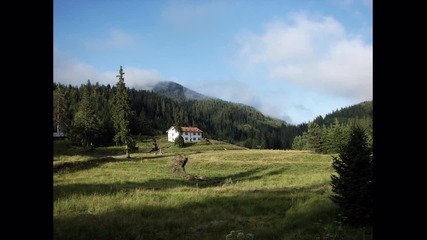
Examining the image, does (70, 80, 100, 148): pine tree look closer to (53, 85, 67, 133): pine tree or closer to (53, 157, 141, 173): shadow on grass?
(53, 85, 67, 133): pine tree

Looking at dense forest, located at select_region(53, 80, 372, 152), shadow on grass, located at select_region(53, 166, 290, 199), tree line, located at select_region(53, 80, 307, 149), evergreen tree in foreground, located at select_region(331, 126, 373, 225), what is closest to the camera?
evergreen tree in foreground, located at select_region(331, 126, 373, 225)

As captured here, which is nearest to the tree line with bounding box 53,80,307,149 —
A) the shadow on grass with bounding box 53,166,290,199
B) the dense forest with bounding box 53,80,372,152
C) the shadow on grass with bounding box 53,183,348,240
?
the dense forest with bounding box 53,80,372,152

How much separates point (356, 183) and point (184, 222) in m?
5.33

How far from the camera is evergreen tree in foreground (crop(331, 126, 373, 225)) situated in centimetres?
1029

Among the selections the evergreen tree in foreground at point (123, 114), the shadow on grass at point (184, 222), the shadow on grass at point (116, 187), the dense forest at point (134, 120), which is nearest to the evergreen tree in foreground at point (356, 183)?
the shadow on grass at point (184, 222)

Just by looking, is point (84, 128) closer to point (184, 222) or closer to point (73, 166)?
point (73, 166)

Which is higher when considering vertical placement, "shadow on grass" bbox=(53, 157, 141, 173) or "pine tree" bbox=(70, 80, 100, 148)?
"pine tree" bbox=(70, 80, 100, 148)

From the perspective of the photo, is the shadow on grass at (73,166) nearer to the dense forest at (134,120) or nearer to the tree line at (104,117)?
the tree line at (104,117)

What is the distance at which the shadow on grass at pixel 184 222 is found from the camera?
9938 millimetres

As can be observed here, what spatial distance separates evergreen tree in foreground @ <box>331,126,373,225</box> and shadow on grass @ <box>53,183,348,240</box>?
35.0 inches
